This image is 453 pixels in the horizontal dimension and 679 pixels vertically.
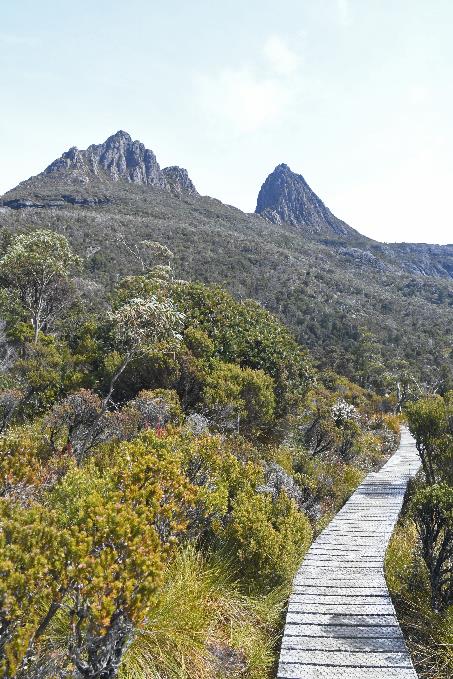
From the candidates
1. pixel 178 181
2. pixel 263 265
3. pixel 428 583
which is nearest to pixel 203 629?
pixel 428 583

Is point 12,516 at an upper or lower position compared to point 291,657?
upper

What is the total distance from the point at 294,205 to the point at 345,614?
5970 inches

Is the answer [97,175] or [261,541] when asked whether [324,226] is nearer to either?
[97,175]

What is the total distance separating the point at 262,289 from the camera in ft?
175

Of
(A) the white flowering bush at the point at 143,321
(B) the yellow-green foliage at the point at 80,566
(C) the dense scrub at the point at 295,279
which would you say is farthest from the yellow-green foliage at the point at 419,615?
(C) the dense scrub at the point at 295,279

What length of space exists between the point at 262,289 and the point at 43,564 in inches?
2029

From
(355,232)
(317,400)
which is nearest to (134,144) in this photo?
(355,232)

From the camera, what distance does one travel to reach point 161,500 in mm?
3945

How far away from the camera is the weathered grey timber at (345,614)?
369 centimetres

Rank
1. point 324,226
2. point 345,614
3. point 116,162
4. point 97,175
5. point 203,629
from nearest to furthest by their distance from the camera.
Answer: point 203,629, point 345,614, point 97,175, point 116,162, point 324,226

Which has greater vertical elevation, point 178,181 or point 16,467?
point 178,181

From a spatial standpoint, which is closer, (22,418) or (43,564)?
(43,564)

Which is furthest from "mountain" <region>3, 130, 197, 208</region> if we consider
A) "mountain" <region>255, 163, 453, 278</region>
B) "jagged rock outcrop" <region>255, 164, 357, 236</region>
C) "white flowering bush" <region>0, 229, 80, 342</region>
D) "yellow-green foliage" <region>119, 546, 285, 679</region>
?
"yellow-green foliage" <region>119, 546, 285, 679</region>

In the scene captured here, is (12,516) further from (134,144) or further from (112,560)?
(134,144)
